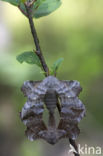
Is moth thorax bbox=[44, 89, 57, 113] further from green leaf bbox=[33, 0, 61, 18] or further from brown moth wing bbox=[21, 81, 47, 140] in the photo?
green leaf bbox=[33, 0, 61, 18]

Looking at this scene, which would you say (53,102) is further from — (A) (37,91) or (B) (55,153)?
(B) (55,153)

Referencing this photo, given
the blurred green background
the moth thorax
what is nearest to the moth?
the moth thorax

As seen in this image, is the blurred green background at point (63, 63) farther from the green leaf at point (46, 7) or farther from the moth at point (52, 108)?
the moth at point (52, 108)

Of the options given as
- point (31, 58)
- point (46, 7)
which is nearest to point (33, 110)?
point (31, 58)

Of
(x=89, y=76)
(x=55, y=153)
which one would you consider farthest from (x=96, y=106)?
(x=55, y=153)

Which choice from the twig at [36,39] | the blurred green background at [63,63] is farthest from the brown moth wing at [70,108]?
the blurred green background at [63,63]

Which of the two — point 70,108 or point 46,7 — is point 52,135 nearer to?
point 70,108

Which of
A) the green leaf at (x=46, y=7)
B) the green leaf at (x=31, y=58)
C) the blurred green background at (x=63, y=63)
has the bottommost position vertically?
the blurred green background at (x=63, y=63)
